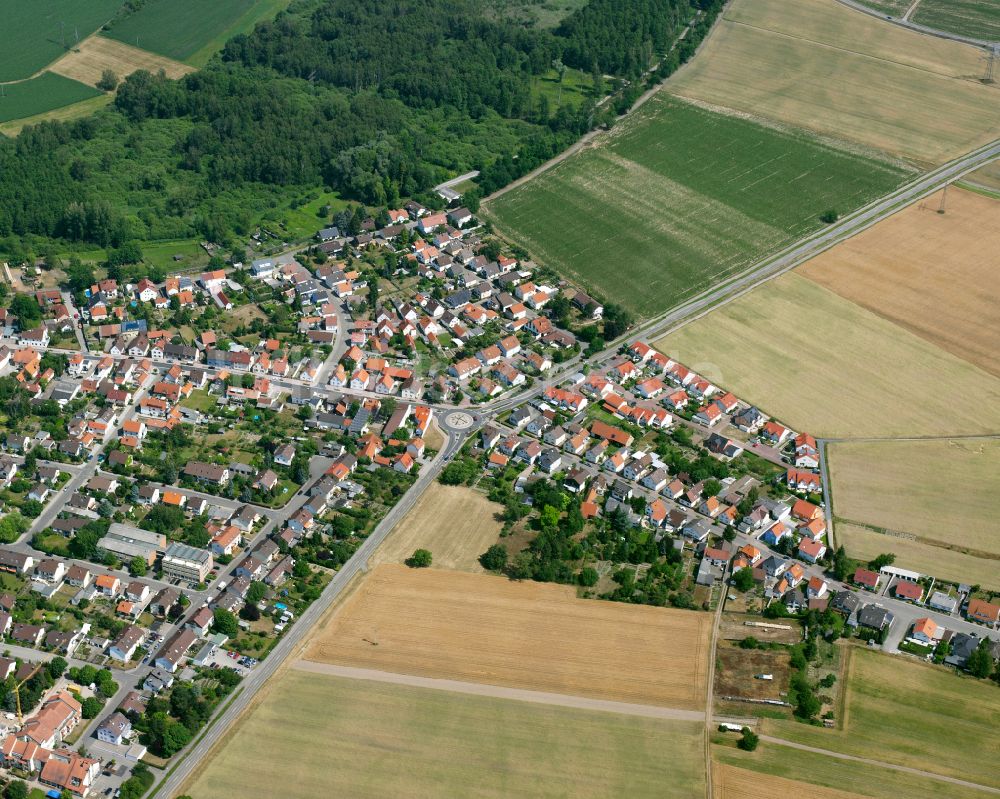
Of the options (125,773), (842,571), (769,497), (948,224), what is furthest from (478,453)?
(948,224)

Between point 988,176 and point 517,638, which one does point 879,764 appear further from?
point 988,176

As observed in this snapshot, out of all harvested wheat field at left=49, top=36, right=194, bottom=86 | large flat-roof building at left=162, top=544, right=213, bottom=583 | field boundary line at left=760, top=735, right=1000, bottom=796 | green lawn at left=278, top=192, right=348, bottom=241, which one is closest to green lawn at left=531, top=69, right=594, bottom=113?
green lawn at left=278, top=192, right=348, bottom=241

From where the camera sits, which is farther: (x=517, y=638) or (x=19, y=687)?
(x=517, y=638)

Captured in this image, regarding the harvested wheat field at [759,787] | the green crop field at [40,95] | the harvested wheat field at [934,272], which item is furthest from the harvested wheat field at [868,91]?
the harvested wheat field at [759,787]

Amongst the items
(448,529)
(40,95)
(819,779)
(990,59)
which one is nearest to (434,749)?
(448,529)

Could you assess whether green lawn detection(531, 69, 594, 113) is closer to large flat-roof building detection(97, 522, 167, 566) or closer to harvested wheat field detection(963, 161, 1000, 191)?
harvested wheat field detection(963, 161, 1000, 191)

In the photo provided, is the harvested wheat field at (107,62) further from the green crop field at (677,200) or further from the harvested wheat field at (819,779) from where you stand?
the harvested wheat field at (819,779)

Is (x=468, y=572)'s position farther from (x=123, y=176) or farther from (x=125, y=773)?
(x=123, y=176)
